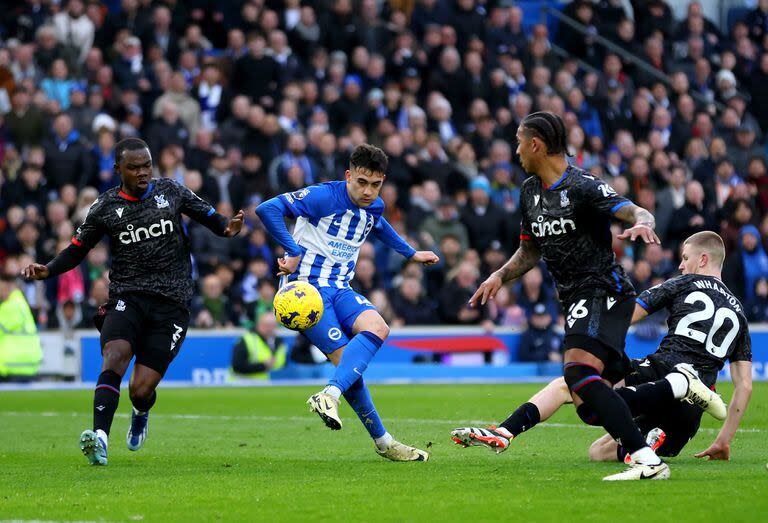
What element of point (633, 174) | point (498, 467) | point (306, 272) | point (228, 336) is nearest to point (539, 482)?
point (498, 467)

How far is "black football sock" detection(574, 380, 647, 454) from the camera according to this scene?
785cm

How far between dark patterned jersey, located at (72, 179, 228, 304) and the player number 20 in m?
3.45

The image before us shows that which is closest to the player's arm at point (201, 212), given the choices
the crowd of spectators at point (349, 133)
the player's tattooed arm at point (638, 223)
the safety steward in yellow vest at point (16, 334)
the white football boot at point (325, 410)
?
the white football boot at point (325, 410)

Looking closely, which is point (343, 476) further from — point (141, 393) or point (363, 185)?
point (363, 185)

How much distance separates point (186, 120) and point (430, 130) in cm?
466

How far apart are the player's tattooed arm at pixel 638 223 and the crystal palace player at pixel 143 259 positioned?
10.5 ft

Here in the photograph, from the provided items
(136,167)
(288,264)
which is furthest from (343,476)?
(136,167)

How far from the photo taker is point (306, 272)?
10.0 meters

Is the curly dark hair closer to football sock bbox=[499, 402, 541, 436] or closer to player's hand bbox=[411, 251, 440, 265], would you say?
player's hand bbox=[411, 251, 440, 265]

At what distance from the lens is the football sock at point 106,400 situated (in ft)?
31.5

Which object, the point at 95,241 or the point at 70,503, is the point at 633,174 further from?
the point at 70,503

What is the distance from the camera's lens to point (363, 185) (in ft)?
32.7

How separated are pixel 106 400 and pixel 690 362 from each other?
13.5 ft

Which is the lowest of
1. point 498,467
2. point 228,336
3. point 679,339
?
point 228,336
